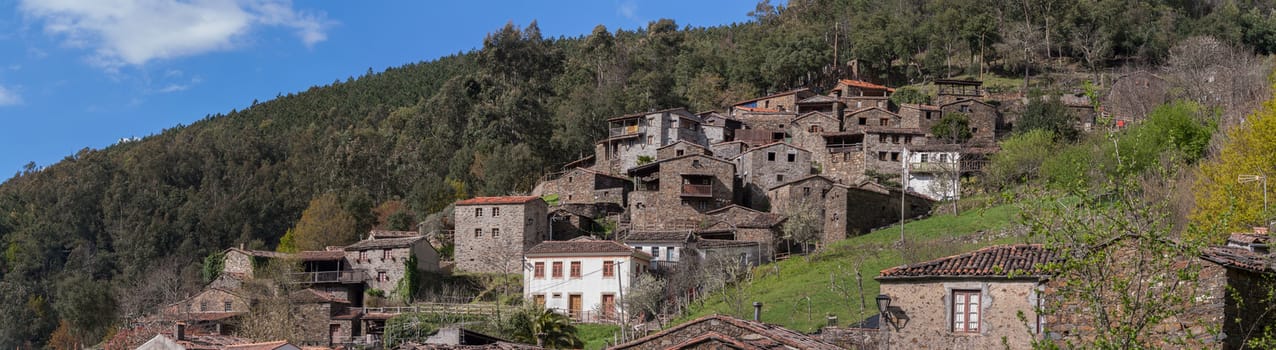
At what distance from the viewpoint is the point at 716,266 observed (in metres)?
51.7

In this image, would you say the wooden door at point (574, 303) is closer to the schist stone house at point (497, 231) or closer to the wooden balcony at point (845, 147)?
the schist stone house at point (497, 231)

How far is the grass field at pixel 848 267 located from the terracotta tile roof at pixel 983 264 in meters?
12.6

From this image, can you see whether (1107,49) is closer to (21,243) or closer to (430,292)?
(430,292)

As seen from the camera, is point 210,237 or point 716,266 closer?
point 716,266

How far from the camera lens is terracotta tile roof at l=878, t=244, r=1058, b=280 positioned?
20172 millimetres

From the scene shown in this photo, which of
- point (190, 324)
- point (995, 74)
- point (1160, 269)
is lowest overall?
point (190, 324)

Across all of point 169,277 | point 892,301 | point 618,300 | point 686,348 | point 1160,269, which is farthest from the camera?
point 169,277

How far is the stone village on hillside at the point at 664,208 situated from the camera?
52938 millimetres

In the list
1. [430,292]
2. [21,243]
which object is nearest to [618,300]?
[430,292]

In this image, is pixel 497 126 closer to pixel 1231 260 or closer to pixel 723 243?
pixel 723 243

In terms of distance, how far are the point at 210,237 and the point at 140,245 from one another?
206 inches

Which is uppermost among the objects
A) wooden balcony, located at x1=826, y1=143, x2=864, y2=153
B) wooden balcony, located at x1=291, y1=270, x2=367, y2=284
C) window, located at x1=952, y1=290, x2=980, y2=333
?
wooden balcony, located at x1=826, y1=143, x2=864, y2=153

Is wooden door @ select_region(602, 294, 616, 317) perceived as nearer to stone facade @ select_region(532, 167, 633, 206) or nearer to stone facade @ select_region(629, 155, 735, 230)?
stone facade @ select_region(629, 155, 735, 230)

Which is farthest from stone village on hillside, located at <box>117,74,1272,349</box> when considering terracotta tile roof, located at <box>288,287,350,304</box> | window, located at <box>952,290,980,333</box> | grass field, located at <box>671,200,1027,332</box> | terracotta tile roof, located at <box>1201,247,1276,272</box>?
terracotta tile roof, located at <box>1201,247,1276,272</box>
